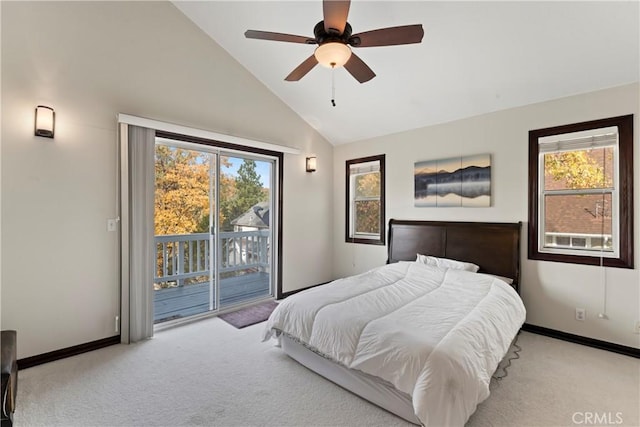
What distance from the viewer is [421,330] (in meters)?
2.03

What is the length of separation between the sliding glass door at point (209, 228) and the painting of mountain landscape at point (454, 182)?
226 centimetres

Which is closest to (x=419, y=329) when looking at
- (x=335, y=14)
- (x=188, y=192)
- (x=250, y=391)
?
(x=250, y=391)

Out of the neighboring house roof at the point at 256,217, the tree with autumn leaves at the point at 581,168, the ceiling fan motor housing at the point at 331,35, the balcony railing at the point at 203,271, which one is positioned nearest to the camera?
the ceiling fan motor housing at the point at 331,35

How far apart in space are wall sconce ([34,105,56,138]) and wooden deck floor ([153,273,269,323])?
2262 mm

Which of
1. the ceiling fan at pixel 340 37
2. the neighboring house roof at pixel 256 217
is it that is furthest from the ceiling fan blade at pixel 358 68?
the neighboring house roof at pixel 256 217

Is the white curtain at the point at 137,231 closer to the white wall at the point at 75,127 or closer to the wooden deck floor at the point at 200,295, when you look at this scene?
the white wall at the point at 75,127

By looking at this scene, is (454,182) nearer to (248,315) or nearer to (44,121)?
(248,315)

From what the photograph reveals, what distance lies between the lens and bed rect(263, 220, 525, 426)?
5.64 feet

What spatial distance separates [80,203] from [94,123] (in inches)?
31.6

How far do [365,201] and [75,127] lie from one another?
12.8 feet

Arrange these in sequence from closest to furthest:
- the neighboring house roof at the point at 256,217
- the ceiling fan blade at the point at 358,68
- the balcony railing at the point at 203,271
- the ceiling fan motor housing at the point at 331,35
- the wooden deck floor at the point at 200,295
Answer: the ceiling fan motor housing at the point at 331,35 → the ceiling fan blade at the point at 358,68 → the wooden deck floor at the point at 200,295 → the balcony railing at the point at 203,271 → the neighboring house roof at the point at 256,217

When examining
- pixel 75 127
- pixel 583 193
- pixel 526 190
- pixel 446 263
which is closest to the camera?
pixel 75 127

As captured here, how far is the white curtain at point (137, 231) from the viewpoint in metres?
3.04

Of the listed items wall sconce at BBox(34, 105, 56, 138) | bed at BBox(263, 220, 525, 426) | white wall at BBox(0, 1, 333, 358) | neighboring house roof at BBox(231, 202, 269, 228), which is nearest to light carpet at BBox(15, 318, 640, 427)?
bed at BBox(263, 220, 525, 426)
